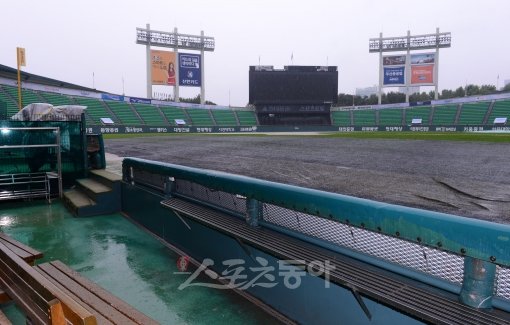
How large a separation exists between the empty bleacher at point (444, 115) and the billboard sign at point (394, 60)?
10.2m

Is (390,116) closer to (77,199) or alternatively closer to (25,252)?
(77,199)

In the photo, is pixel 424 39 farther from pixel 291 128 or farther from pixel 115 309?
pixel 115 309

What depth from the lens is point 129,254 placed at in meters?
4.85

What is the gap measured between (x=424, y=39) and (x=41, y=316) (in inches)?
2790

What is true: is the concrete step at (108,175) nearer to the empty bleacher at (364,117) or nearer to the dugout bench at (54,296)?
the dugout bench at (54,296)

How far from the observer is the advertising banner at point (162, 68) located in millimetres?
55750

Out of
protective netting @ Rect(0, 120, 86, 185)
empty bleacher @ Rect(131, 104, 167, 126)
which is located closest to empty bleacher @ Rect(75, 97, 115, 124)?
empty bleacher @ Rect(131, 104, 167, 126)

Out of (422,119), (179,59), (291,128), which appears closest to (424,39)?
(422,119)

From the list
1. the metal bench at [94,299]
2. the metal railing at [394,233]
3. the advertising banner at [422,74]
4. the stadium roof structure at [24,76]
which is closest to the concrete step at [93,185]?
the metal bench at [94,299]

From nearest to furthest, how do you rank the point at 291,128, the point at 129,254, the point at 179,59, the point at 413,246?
1. the point at 413,246
2. the point at 129,254
3. the point at 291,128
4. the point at 179,59

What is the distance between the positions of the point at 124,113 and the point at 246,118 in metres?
20.2

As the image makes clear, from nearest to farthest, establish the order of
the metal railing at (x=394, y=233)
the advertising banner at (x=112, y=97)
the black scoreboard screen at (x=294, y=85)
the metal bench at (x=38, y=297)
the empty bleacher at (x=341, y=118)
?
1. the metal bench at (x=38, y=297)
2. the metal railing at (x=394, y=233)
3. the advertising banner at (x=112, y=97)
4. the black scoreboard screen at (x=294, y=85)
5. the empty bleacher at (x=341, y=118)

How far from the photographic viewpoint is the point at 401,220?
7.33ft

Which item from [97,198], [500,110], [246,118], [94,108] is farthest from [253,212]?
[500,110]
